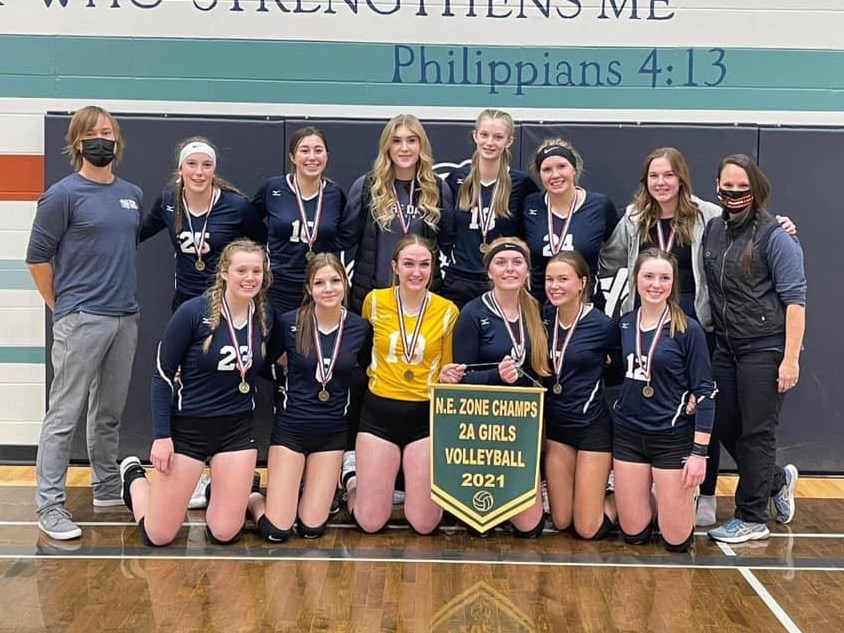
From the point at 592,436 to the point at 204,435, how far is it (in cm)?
191

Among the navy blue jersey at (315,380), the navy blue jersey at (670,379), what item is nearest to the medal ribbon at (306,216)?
the navy blue jersey at (315,380)

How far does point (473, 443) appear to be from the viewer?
5234mm

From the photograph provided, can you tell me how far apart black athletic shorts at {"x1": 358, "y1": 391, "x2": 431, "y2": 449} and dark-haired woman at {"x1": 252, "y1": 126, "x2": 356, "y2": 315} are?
0.81 m

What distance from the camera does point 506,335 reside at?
529 cm

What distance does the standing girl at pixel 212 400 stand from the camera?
5.05 metres

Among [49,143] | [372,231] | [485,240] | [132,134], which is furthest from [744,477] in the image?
[49,143]

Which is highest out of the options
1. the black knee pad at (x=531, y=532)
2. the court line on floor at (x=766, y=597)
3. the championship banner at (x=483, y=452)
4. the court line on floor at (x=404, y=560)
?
the championship banner at (x=483, y=452)

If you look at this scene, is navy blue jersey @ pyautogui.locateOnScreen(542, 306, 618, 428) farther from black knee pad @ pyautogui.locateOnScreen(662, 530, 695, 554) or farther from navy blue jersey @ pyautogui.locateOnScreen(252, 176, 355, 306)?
navy blue jersey @ pyautogui.locateOnScreen(252, 176, 355, 306)

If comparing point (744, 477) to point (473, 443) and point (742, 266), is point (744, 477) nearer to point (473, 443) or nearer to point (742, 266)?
point (742, 266)

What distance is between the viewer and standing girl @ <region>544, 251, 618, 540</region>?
5.27 meters

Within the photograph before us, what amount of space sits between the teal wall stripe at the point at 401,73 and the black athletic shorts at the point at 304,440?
2376 millimetres

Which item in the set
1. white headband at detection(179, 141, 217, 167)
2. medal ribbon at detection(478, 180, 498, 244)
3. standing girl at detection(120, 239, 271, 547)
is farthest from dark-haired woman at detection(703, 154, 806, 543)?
white headband at detection(179, 141, 217, 167)

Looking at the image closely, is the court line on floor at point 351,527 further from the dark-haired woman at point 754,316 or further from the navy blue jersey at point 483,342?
the navy blue jersey at point 483,342

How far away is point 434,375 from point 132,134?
2.60m
